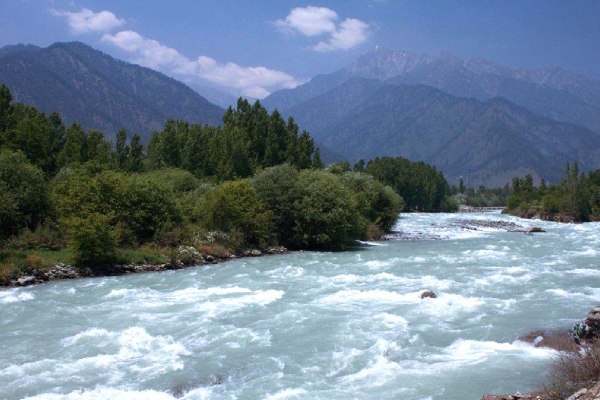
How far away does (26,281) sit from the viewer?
88.3ft

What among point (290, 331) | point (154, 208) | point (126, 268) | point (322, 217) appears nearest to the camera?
point (290, 331)

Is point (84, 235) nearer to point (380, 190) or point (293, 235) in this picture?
point (293, 235)

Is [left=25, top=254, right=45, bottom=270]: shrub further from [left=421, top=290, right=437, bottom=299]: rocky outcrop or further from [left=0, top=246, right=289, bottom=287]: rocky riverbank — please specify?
[left=421, top=290, right=437, bottom=299]: rocky outcrop

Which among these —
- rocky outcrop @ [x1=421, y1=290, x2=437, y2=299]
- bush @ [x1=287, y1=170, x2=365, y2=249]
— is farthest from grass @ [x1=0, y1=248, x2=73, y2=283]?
rocky outcrop @ [x1=421, y1=290, x2=437, y2=299]

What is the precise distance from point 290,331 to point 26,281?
1666 cm

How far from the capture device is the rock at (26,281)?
26.8 m

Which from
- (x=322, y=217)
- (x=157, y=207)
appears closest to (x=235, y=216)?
(x=157, y=207)

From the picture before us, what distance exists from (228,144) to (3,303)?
48.6m

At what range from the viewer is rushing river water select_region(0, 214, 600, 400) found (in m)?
13.0

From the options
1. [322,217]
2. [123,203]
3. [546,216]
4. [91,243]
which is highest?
[123,203]

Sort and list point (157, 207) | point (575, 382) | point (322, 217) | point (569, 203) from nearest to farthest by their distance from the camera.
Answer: point (575, 382) → point (157, 207) → point (322, 217) → point (569, 203)

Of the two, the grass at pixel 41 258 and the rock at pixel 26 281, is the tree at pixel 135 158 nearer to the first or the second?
the grass at pixel 41 258

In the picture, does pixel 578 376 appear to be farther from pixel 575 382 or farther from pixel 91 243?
pixel 91 243

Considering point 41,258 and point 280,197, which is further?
point 280,197
